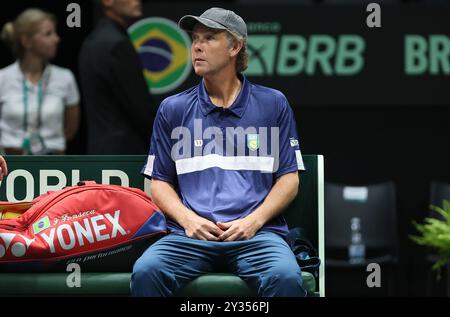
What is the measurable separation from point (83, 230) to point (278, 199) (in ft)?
2.75

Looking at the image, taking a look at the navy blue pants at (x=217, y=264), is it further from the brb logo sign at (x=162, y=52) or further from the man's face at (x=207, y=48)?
the brb logo sign at (x=162, y=52)

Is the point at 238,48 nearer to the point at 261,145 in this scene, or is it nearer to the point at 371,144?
the point at 261,145

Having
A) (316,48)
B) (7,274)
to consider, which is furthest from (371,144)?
(7,274)

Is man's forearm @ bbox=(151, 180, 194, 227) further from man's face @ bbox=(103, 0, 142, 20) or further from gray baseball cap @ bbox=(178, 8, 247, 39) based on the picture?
man's face @ bbox=(103, 0, 142, 20)

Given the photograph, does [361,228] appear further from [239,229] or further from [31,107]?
[239,229]

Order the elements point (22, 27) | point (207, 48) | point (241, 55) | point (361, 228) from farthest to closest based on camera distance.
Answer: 1. point (361, 228)
2. point (22, 27)
3. point (241, 55)
4. point (207, 48)

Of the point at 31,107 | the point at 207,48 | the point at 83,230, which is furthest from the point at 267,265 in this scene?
the point at 31,107

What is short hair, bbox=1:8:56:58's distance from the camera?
686cm

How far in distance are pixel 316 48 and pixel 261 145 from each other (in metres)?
2.33

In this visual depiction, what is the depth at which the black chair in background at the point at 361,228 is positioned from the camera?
7270 millimetres

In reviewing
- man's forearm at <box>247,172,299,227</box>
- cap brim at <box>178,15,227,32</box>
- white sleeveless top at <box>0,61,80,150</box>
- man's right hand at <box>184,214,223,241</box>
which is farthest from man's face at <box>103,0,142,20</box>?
man's right hand at <box>184,214,223,241</box>

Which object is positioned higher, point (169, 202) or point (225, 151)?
point (225, 151)

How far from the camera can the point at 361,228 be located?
7.35 meters

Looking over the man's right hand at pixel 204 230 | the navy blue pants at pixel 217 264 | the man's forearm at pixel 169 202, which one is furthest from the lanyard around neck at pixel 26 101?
the man's right hand at pixel 204 230
